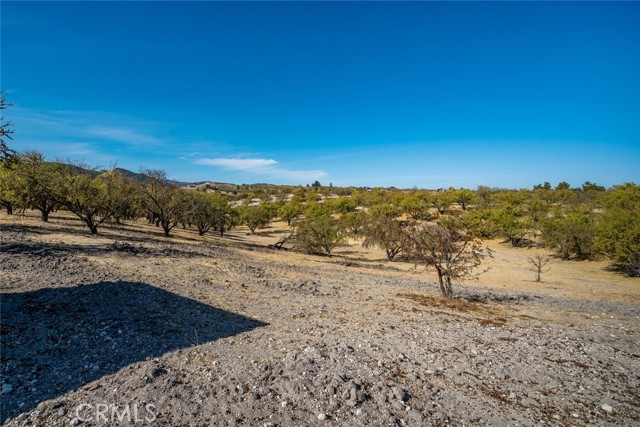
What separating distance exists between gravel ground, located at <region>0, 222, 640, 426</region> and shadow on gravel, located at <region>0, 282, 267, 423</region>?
0.11 ft

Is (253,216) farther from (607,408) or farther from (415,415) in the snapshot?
(607,408)

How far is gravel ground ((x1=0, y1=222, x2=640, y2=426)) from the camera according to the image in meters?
5.16

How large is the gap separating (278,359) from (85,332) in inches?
182

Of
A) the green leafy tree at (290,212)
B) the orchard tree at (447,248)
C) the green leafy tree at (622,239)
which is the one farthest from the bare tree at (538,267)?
the green leafy tree at (290,212)

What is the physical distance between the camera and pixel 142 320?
8.53 metres

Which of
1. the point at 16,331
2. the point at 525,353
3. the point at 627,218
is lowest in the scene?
the point at 525,353

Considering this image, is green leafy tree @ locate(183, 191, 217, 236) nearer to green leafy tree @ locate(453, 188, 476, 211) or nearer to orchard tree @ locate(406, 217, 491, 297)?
orchard tree @ locate(406, 217, 491, 297)

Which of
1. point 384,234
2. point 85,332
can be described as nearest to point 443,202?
point 384,234

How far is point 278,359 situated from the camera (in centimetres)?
675

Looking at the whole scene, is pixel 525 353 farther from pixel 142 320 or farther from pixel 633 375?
pixel 142 320

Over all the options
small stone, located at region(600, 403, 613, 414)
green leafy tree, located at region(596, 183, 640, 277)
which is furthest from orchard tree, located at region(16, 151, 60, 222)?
green leafy tree, located at region(596, 183, 640, 277)

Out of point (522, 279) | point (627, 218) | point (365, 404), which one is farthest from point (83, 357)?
point (627, 218)

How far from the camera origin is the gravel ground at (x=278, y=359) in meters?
5.16

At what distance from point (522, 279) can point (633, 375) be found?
24.4 metres
